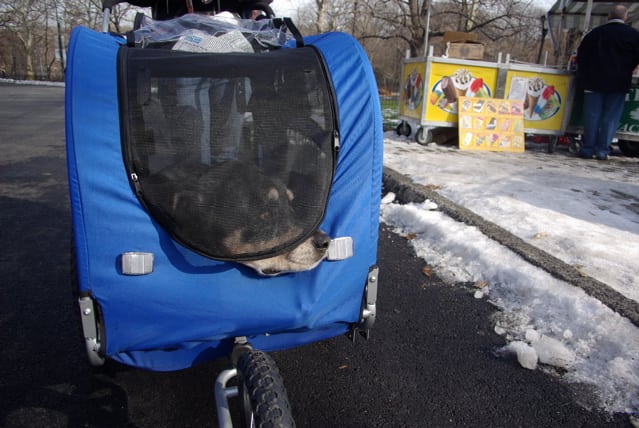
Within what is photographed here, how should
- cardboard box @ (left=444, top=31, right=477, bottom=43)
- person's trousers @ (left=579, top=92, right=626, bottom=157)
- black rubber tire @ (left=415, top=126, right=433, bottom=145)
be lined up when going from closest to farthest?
person's trousers @ (left=579, top=92, right=626, bottom=157) < black rubber tire @ (left=415, top=126, right=433, bottom=145) < cardboard box @ (left=444, top=31, right=477, bottom=43)

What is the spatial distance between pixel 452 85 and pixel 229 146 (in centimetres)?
745

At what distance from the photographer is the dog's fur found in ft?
5.07

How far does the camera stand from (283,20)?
248 centimetres

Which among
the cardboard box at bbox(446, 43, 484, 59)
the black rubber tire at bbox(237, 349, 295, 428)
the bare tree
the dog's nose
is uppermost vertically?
the bare tree

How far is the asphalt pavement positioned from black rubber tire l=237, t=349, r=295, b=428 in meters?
0.55

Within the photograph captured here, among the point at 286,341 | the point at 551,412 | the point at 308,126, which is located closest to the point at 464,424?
the point at 551,412

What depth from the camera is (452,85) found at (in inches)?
324

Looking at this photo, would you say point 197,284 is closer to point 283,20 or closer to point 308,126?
point 308,126

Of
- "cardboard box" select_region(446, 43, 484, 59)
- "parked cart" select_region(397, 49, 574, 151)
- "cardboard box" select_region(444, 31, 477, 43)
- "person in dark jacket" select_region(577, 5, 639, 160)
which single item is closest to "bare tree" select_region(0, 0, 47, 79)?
"cardboard box" select_region(444, 31, 477, 43)

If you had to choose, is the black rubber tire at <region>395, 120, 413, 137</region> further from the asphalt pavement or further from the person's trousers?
the asphalt pavement

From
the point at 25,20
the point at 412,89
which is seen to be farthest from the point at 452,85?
the point at 25,20

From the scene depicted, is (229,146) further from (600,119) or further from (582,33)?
(582,33)

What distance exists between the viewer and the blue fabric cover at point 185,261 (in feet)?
4.94

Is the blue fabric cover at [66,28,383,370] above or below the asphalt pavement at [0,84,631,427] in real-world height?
above
